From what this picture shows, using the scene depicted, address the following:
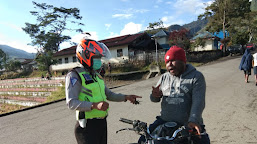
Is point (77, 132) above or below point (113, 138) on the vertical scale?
above

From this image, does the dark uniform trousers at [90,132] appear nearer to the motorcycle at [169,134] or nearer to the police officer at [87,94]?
the police officer at [87,94]

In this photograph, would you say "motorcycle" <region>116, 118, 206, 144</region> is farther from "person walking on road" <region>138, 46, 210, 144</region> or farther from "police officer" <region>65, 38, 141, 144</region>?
"police officer" <region>65, 38, 141, 144</region>

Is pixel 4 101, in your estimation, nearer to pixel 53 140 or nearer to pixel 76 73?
pixel 53 140

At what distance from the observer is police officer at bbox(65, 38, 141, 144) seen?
5.36 ft

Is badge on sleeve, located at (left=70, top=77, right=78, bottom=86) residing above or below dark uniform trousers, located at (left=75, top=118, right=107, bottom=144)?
above

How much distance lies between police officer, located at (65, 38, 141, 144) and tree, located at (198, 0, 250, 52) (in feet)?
102

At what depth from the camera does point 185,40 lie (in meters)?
23.9

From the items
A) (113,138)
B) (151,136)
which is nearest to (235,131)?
(113,138)

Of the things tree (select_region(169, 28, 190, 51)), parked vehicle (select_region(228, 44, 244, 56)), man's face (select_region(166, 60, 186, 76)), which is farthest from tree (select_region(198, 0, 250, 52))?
man's face (select_region(166, 60, 186, 76))

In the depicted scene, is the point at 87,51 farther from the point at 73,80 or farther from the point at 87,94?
the point at 87,94

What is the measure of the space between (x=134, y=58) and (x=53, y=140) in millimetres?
18698

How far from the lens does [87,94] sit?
1729mm

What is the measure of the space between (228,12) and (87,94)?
34.3 metres

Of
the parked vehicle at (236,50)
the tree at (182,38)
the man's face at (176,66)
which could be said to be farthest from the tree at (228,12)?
the man's face at (176,66)
